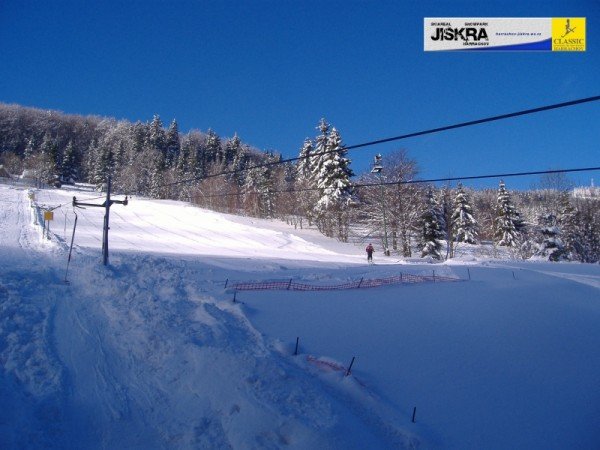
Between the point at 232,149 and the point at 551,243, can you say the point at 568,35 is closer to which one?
the point at 551,243

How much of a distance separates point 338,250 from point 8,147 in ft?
400

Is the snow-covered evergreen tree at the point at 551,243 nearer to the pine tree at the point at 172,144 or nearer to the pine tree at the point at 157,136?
the pine tree at the point at 172,144

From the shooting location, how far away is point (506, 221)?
46.4 meters

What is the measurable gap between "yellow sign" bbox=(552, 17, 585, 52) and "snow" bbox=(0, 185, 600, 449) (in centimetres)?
703

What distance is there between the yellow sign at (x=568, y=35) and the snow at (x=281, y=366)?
277 inches

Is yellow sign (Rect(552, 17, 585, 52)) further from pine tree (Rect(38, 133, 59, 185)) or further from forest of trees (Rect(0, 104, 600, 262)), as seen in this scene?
pine tree (Rect(38, 133, 59, 185))

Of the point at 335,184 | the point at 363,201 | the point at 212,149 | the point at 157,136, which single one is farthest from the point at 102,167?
the point at 363,201

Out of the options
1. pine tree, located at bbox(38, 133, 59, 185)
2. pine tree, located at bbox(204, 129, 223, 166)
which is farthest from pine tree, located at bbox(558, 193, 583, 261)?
pine tree, located at bbox(38, 133, 59, 185)

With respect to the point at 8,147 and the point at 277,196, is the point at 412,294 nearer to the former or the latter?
the point at 277,196

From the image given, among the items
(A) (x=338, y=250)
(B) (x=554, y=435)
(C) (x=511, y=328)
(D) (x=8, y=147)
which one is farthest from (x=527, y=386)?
(D) (x=8, y=147)

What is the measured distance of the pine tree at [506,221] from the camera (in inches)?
1797

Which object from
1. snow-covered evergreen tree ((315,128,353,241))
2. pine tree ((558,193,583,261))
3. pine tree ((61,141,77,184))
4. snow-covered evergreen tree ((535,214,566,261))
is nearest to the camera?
snow-covered evergreen tree ((535,214,566,261))

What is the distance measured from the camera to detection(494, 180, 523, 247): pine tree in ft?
150

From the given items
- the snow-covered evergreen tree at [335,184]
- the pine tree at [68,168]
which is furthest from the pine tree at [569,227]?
the pine tree at [68,168]
